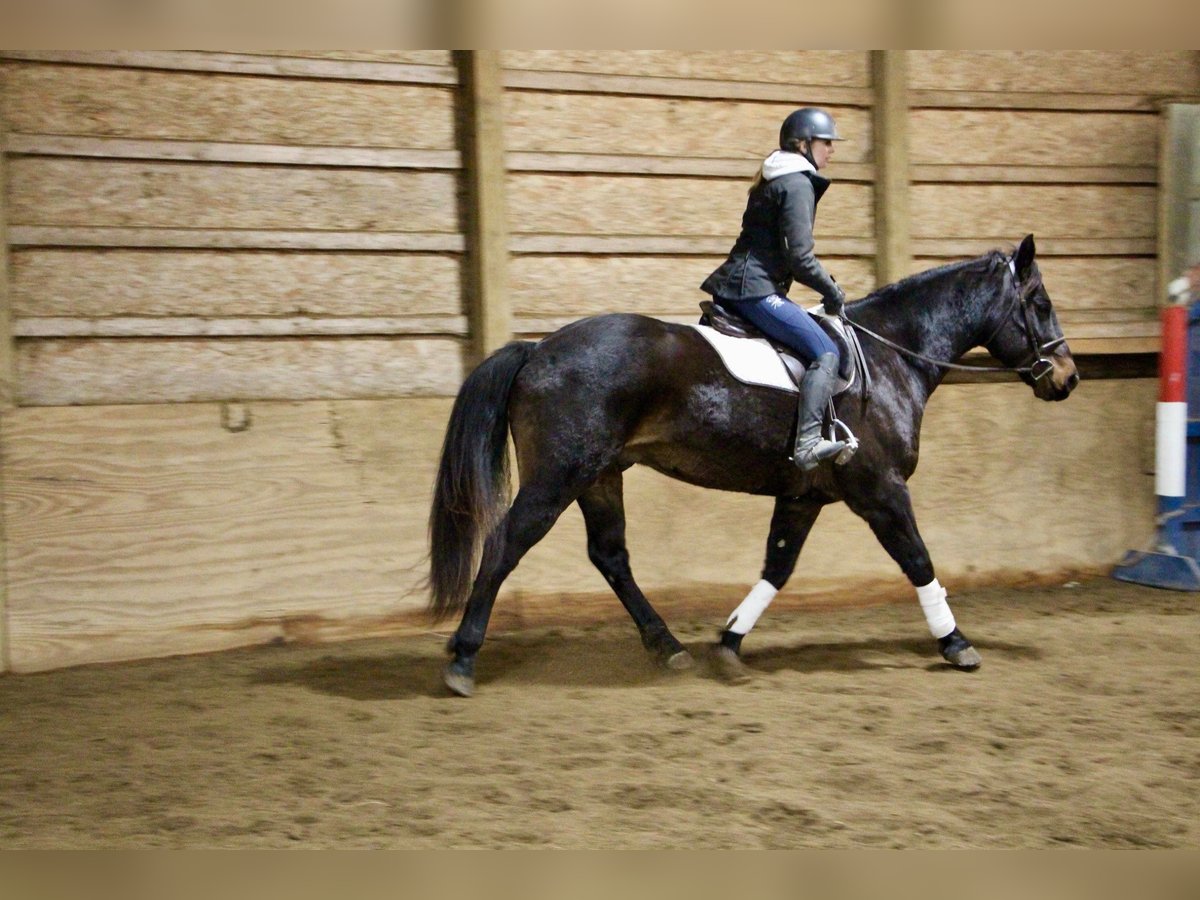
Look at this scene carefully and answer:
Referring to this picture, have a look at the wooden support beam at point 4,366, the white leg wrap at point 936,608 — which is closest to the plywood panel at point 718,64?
the wooden support beam at point 4,366

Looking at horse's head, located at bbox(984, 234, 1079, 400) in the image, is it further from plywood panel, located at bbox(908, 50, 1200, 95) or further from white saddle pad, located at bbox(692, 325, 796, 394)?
plywood panel, located at bbox(908, 50, 1200, 95)

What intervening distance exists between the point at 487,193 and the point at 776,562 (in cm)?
250

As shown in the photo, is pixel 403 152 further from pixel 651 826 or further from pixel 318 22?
pixel 651 826

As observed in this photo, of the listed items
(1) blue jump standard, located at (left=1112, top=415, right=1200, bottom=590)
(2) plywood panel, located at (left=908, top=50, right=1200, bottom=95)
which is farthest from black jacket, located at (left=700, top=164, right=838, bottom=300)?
(1) blue jump standard, located at (left=1112, top=415, right=1200, bottom=590)

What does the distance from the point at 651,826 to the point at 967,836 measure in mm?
863

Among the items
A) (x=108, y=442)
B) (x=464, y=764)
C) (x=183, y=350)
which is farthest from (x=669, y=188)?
(x=464, y=764)

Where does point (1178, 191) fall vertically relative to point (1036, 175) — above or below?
below

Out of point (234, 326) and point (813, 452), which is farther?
point (234, 326)

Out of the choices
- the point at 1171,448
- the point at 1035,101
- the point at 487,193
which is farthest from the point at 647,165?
the point at 1171,448

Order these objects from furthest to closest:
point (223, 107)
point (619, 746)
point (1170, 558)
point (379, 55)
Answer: point (1170, 558) < point (379, 55) < point (223, 107) < point (619, 746)

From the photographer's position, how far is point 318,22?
5094 millimetres

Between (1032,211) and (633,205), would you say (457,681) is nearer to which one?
(633,205)

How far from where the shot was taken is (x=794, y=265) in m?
4.83

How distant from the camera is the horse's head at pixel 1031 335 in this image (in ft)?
17.9
